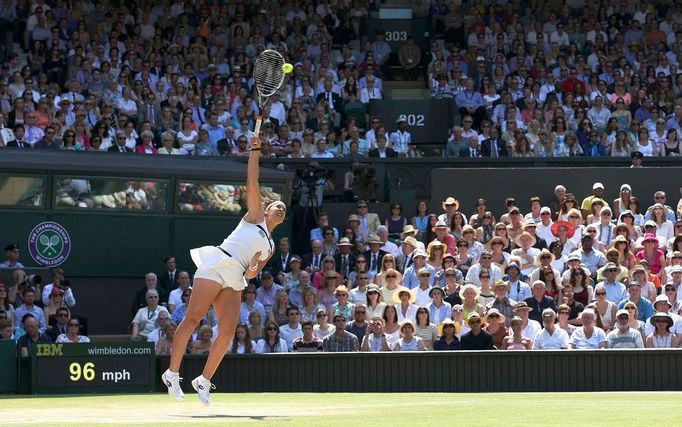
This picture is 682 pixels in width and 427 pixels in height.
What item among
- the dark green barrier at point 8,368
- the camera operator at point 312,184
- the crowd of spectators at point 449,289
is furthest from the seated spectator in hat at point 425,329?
the camera operator at point 312,184

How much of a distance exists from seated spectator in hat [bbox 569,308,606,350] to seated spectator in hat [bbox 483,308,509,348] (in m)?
0.83

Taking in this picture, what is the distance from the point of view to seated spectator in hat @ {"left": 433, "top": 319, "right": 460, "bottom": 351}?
16156 millimetres

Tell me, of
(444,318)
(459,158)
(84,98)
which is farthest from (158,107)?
(444,318)

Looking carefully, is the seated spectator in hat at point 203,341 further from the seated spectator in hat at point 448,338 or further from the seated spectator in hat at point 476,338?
the seated spectator in hat at point 476,338

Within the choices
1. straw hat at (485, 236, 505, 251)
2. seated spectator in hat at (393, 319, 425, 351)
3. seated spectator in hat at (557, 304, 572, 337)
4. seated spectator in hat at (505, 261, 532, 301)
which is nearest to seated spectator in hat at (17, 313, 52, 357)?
seated spectator in hat at (393, 319, 425, 351)

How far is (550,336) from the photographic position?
16.2 metres

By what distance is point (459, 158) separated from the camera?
23328 millimetres

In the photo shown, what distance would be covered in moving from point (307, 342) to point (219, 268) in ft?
21.8

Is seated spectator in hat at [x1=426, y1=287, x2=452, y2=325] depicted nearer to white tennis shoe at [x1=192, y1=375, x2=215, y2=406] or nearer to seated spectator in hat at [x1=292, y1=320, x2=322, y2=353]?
seated spectator in hat at [x1=292, y1=320, x2=322, y2=353]

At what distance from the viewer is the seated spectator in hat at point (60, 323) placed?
1719cm

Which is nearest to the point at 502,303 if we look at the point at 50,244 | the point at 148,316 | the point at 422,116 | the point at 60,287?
the point at 148,316

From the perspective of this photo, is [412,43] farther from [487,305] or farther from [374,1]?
[487,305]

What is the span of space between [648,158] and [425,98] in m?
5.11

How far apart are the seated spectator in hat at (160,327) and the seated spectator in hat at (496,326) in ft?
13.4
